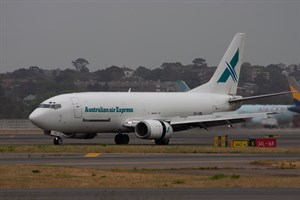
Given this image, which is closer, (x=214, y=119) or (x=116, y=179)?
(x=116, y=179)

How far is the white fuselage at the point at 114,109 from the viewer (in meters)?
56.9

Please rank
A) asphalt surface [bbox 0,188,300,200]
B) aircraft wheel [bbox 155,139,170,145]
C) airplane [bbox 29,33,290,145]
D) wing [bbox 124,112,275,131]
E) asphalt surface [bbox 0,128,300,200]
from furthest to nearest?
wing [bbox 124,112,275,131], aircraft wheel [bbox 155,139,170,145], airplane [bbox 29,33,290,145], asphalt surface [bbox 0,128,300,200], asphalt surface [bbox 0,188,300,200]

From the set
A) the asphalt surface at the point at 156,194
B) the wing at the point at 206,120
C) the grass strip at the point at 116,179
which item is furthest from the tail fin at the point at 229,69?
the asphalt surface at the point at 156,194

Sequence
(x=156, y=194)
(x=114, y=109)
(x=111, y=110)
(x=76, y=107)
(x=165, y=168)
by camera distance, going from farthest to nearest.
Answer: (x=114, y=109), (x=111, y=110), (x=76, y=107), (x=165, y=168), (x=156, y=194)

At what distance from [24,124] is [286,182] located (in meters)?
75.3

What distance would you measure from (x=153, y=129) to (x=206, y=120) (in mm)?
4307

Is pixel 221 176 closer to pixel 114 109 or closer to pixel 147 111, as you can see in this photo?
pixel 114 109

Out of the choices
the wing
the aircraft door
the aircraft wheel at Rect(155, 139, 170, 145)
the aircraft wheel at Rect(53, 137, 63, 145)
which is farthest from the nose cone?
the aircraft wheel at Rect(155, 139, 170, 145)

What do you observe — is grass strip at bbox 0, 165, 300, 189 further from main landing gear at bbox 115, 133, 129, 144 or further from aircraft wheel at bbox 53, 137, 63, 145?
main landing gear at bbox 115, 133, 129, 144

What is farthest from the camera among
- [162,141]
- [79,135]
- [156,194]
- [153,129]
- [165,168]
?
[79,135]

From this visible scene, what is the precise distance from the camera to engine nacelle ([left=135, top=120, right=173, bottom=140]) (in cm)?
5738

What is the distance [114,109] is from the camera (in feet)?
193

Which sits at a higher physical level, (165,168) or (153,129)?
(153,129)

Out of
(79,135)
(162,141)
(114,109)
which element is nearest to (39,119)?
(79,135)
